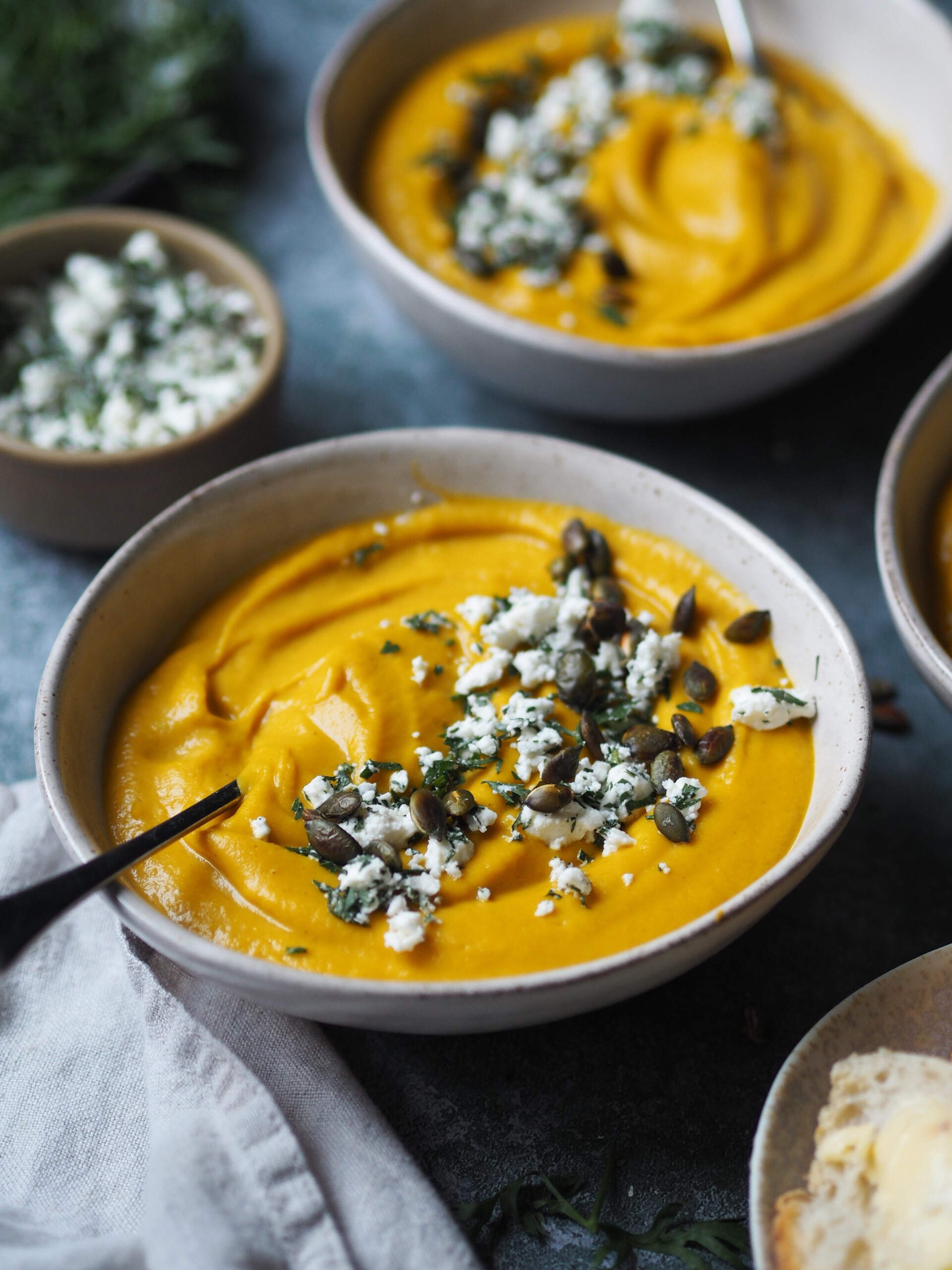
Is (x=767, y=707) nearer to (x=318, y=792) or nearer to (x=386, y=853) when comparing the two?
(x=386, y=853)

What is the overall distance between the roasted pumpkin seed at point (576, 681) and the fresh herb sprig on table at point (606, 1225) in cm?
100

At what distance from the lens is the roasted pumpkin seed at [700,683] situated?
9.29 feet

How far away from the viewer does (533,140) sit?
4297mm

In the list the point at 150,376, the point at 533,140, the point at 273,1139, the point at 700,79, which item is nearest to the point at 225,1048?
the point at 273,1139

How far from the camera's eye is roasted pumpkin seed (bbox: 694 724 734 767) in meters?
2.68

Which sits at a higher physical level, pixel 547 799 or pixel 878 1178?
pixel 547 799

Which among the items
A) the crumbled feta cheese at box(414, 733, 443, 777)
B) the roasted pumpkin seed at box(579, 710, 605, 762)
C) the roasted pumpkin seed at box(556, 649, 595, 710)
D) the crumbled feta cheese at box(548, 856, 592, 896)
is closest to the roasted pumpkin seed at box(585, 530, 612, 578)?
the roasted pumpkin seed at box(556, 649, 595, 710)

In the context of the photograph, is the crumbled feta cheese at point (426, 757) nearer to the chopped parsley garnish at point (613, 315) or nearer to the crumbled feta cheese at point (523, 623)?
the crumbled feta cheese at point (523, 623)

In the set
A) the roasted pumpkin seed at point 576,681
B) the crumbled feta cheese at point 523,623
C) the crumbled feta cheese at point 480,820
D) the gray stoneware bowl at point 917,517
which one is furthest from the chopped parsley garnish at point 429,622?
the gray stoneware bowl at point 917,517

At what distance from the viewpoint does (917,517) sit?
128 inches

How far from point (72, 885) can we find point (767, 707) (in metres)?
1.54

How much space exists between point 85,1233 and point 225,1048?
44 cm

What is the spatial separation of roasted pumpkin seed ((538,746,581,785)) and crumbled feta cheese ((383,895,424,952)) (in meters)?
0.45

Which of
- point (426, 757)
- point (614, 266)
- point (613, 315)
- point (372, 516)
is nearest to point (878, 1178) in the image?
point (426, 757)
